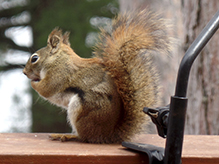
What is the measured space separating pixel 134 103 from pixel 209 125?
80cm

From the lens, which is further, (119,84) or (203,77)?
(203,77)

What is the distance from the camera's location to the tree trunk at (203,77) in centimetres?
168

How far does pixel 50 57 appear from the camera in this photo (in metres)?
1.25

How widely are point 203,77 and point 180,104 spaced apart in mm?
1185

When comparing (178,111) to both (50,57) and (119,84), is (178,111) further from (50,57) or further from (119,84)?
(50,57)

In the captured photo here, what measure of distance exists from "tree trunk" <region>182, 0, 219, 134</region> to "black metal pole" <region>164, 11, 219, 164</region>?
43.0 inches

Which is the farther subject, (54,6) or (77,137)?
(54,6)

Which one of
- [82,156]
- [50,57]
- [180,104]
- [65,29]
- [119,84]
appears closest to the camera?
[180,104]

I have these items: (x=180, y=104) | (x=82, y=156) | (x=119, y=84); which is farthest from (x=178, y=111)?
(x=119, y=84)

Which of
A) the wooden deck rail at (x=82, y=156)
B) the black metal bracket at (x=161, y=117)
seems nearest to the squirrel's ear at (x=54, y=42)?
the wooden deck rail at (x=82, y=156)

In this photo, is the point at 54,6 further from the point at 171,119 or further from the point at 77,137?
the point at 171,119

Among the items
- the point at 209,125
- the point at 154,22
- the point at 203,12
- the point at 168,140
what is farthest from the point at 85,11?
the point at 168,140

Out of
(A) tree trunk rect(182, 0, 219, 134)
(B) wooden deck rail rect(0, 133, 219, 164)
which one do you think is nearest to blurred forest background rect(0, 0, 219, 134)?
(A) tree trunk rect(182, 0, 219, 134)

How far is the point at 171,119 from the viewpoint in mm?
599
